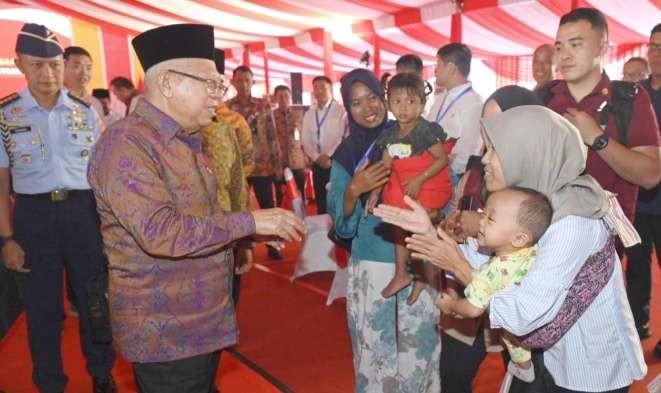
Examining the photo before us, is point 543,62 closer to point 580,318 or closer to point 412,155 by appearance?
point 412,155

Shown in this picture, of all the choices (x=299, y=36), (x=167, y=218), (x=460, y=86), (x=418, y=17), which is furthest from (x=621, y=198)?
(x=299, y=36)

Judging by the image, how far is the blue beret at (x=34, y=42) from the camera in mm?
2408

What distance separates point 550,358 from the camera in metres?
1.47

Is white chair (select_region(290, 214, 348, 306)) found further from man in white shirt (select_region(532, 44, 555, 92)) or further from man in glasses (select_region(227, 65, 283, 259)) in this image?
man in white shirt (select_region(532, 44, 555, 92))

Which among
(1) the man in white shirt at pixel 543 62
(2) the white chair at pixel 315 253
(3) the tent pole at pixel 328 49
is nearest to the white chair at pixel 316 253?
(2) the white chair at pixel 315 253

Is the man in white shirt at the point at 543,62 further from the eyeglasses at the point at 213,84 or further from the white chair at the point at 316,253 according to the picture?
the eyeglasses at the point at 213,84

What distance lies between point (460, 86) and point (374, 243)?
2049 millimetres

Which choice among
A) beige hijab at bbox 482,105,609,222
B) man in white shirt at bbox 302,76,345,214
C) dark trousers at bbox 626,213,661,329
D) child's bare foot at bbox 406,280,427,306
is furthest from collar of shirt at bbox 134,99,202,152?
man in white shirt at bbox 302,76,345,214

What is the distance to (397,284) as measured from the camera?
6.59ft

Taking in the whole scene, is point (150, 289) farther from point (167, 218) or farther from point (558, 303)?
point (558, 303)

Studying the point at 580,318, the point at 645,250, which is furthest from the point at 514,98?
the point at 645,250

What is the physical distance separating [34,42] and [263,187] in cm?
308

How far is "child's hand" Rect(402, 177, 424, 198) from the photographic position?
2.17m

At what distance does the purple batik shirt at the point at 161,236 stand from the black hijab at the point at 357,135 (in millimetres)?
750
